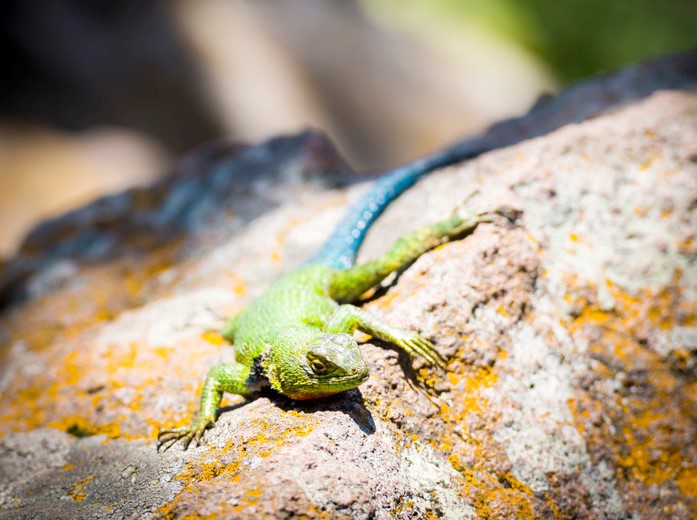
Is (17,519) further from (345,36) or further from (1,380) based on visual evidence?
(345,36)

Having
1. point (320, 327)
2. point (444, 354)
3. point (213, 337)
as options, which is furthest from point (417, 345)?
point (213, 337)

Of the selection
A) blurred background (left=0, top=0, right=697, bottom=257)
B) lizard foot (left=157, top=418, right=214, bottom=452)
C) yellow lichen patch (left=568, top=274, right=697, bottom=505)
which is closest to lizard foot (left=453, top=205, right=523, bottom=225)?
yellow lichen patch (left=568, top=274, right=697, bottom=505)

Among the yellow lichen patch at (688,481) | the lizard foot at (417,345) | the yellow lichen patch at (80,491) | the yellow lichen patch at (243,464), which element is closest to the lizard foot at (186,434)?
the yellow lichen patch at (243,464)

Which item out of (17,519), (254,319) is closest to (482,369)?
(254,319)

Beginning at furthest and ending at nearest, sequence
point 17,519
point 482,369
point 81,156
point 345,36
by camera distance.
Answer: point 345,36 → point 81,156 → point 482,369 → point 17,519

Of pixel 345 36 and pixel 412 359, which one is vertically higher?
pixel 345 36

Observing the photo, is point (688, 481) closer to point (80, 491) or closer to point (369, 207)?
point (369, 207)

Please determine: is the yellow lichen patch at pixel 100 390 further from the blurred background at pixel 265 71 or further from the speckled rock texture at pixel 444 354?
the blurred background at pixel 265 71
